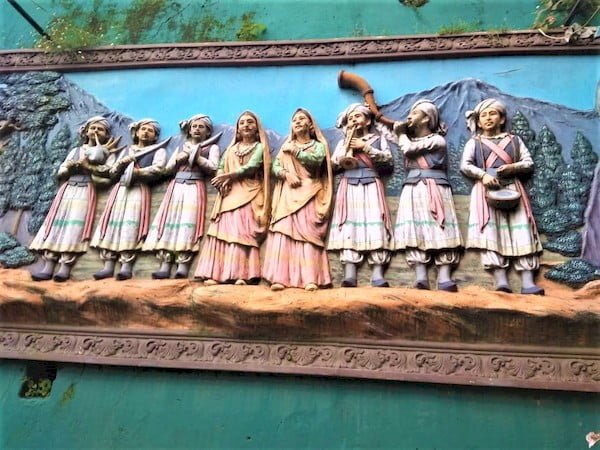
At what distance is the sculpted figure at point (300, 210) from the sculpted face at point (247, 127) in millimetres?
341

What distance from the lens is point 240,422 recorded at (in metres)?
4.99

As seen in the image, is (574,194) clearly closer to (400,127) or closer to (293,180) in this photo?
(400,127)

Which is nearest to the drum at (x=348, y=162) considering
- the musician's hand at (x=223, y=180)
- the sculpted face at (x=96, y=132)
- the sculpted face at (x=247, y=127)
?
the sculpted face at (x=247, y=127)

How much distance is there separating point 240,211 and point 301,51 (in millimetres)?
2067

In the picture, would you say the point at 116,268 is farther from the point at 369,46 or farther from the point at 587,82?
the point at 587,82

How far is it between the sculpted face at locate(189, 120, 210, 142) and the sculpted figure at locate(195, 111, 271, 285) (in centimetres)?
34

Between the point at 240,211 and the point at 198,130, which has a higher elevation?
the point at 198,130

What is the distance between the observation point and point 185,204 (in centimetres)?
586

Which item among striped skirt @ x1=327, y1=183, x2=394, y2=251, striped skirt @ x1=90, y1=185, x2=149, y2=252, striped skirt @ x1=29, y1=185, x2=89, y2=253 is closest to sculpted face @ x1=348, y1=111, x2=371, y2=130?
striped skirt @ x1=327, y1=183, x2=394, y2=251

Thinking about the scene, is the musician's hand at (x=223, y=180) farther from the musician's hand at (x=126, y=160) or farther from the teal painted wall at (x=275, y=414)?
the teal painted wall at (x=275, y=414)

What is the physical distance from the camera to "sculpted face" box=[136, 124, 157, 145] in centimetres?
632

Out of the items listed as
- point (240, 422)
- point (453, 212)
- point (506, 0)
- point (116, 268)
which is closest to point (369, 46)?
point (506, 0)

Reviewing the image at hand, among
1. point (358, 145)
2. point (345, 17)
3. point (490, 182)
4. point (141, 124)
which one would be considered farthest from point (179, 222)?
point (345, 17)

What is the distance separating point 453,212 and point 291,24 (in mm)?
3172
